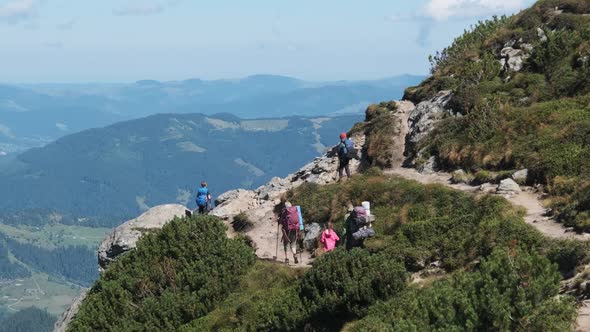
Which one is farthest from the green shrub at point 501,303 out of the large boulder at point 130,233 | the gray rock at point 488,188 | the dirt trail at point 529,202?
the large boulder at point 130,233

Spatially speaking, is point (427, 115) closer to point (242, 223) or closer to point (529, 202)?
point (242, 223)

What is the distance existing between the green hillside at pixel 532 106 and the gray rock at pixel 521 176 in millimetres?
226

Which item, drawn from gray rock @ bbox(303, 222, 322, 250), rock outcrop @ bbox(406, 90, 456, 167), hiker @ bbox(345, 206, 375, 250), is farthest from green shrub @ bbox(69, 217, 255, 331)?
rock outcrop @ bbox(406, 90, 456, 167)

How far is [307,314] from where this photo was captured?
17594 mm

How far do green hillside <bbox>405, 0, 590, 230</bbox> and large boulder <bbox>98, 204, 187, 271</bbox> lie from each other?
1734cm

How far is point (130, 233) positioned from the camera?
125ft

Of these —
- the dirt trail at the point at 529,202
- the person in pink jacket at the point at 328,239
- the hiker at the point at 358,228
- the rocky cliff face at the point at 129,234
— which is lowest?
the rocky cliff face at the point at 129,234

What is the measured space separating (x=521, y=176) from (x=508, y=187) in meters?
1.55

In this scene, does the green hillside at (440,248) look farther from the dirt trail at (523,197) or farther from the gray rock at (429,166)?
the dirt trail at (523,197)

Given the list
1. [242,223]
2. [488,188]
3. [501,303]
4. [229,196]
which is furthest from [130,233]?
[501,303]

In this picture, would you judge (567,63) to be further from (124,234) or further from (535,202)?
(124,234)

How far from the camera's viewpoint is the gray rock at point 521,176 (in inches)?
965

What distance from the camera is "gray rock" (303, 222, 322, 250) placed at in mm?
28333

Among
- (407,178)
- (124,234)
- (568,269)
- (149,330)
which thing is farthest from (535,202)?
(124,234)
